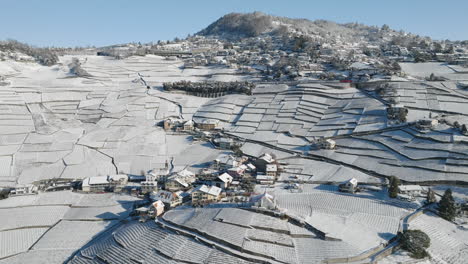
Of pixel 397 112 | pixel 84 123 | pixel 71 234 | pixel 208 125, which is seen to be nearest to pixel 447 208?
pixel 397 112

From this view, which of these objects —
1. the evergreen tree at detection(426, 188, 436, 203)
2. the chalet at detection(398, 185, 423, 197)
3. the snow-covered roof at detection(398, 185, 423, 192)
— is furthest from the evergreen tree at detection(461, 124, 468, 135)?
the evergreen tree at detection(426, 188, 436, 203)

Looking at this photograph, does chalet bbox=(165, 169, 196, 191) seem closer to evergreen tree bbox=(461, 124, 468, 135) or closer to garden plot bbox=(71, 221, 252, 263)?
garden plot bbox=(71, 221, 252, 263)

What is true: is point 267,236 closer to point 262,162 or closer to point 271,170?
point 271,170

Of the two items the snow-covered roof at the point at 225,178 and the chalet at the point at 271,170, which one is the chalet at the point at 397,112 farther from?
the snow-covered roof at the point at 225,178

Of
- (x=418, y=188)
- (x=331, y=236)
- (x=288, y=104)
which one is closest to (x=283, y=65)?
(x=288, y=104)

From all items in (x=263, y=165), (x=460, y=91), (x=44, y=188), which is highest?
(x=460, y=91)

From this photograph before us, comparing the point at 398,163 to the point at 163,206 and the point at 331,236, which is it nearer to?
the point at 331,236
